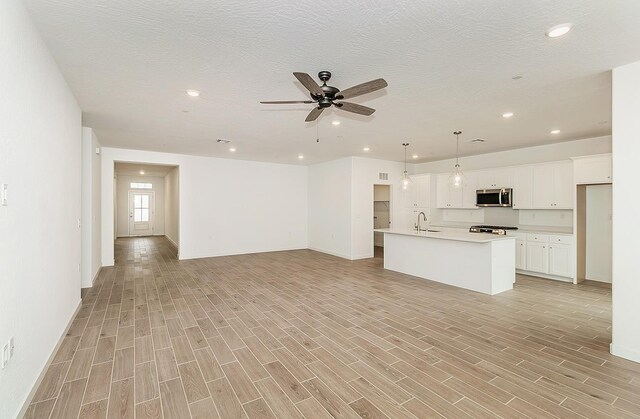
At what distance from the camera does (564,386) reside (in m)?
2.30

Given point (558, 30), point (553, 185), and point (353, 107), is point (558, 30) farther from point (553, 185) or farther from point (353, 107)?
point (553, 185)

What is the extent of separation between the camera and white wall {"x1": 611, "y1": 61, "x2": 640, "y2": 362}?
2.71 m

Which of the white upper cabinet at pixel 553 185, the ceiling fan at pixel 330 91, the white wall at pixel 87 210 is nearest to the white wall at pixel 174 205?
the white wall at pixel 87 210

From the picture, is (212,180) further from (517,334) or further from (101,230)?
(517,334)

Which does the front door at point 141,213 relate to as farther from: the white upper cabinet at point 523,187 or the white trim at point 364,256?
the white upper cabinet at point 523,187

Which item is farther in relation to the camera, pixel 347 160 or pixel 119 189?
pixel 119 189

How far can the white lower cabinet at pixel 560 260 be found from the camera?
544 centimetres

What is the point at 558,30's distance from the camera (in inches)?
87.3

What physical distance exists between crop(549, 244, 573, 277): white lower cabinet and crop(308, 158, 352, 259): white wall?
14.5ft

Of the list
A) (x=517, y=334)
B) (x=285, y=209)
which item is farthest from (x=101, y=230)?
(x=517, y=334)

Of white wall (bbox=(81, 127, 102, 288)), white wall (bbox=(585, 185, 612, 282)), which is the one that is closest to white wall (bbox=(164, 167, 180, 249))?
white wall (bbox=(81, 127, 102, 288))

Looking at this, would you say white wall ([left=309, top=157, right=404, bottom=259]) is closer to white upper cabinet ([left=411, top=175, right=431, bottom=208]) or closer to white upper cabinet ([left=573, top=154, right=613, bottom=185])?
white upper cabinet ([left=411, top=175, right=431, bottom=208])

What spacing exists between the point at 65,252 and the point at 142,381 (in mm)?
1918

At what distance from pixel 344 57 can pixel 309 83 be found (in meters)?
0.45
